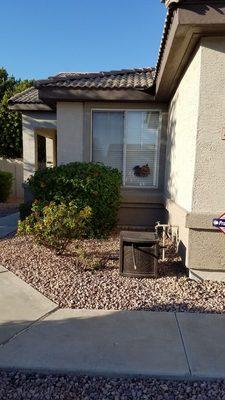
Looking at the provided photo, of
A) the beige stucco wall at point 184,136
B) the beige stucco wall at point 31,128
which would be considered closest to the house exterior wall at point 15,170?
the beige stucco wall at point 31,128

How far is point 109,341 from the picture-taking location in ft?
10.5

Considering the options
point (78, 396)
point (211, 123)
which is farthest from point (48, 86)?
point (78, 396)

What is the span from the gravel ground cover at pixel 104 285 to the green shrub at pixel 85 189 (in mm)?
1124

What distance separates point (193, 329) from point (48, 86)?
632cm

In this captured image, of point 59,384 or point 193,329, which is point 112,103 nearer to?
point 193,329

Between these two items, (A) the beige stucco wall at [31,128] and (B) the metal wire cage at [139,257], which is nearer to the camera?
(B) the metal wire cage at [139,257]

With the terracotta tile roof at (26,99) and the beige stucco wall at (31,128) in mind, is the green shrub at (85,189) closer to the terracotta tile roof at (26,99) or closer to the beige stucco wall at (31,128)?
the terracotta tile roof at (26,99)

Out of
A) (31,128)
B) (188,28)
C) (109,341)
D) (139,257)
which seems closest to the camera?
(109,341)

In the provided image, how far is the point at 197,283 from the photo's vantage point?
4734 mm

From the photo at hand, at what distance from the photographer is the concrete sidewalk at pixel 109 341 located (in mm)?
2803

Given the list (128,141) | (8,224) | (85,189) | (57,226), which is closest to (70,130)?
(128,141)

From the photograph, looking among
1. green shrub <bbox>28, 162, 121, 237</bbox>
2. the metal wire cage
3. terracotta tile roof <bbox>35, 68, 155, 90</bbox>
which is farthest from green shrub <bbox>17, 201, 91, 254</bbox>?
terracotta tile roof <bbox>35, 68, 155, 90</bbox>

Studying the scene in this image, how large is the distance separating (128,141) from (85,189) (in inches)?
84.1

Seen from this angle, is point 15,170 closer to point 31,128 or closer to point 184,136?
point 31,128
